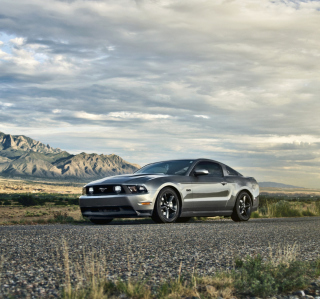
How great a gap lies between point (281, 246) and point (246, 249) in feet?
2.24

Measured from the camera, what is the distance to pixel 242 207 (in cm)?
1244

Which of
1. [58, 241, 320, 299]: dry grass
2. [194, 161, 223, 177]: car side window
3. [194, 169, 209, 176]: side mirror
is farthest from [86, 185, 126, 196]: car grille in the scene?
[58, 241, 320, 299]: dry grass

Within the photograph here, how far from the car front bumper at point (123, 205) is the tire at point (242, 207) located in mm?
3153

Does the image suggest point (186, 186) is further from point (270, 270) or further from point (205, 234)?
point (270, 270)

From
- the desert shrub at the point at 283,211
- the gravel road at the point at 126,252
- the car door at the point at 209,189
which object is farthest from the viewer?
the desert shrub at the point at 283,211

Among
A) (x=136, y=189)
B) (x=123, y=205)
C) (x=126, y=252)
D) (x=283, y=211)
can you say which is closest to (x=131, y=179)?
(x=136, y=189)

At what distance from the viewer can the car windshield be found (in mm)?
11281

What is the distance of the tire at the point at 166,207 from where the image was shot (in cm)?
1013

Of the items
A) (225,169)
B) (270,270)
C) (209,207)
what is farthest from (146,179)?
(270,270)

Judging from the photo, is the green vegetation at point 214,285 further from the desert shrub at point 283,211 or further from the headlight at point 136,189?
the desert shrub at point 283,211

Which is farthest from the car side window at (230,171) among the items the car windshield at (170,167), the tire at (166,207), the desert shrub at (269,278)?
the desert shrub at (269,278)

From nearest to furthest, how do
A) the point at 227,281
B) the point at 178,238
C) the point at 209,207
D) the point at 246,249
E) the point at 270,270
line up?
1. the point at 227,281
2. the point at 270,270
3. the point at 246,249
4. the point at 178,238
5. the point at 209,207

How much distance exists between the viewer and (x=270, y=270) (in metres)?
4.58

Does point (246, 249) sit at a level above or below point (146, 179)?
below
